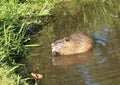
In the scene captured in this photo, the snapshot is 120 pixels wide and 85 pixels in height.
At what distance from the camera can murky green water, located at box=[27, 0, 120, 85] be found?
6895 millimetres

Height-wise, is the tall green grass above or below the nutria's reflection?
above

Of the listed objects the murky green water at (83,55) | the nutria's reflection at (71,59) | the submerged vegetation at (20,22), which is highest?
the submerged vegetation at (20,22)

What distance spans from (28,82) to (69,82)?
0.72 meters

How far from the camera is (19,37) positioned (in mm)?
8727

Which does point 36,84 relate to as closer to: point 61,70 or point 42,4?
point 61,70

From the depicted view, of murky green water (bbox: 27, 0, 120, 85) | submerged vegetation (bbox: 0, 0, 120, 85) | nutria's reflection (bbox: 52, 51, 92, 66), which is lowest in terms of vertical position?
nutria's reflection (bbox: 52, 51, 92, 66)

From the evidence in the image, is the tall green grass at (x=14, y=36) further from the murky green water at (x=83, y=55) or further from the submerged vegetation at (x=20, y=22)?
the murky green water at (x=83, y=55)

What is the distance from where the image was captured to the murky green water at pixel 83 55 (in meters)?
6.89

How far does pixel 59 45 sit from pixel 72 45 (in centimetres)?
30

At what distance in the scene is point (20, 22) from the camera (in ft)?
31.7

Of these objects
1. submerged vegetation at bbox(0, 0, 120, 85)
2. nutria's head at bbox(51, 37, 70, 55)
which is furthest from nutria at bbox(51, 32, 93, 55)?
submerged vegetation at bbox(0, 0, 120, 85)

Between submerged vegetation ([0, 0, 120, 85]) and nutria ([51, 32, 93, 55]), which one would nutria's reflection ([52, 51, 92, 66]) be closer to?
nutria ([51, 32, 93, 55])

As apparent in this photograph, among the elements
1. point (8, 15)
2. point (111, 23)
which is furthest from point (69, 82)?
point (111, 23)

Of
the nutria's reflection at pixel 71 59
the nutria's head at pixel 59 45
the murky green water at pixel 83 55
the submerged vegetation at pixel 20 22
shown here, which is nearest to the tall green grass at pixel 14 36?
the submerged vegetation at pixel 20 22
